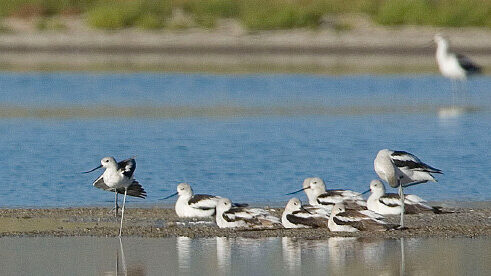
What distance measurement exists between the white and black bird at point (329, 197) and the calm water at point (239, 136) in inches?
22.4

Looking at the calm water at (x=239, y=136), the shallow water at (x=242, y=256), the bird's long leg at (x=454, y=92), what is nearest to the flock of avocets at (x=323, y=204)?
the shallow water at (x=242, y=256)

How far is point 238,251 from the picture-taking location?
10.0m

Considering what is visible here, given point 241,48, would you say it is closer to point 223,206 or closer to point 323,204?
point 323,204

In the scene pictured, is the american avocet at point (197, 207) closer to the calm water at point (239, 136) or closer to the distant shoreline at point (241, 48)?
the calm water at point (239, 136)

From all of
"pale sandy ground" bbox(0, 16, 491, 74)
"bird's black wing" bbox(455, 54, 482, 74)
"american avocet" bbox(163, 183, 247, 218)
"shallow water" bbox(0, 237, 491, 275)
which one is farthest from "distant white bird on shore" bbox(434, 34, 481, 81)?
"shallow water" bbox(0, 237, 491, 275)

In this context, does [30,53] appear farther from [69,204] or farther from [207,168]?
[69,204]

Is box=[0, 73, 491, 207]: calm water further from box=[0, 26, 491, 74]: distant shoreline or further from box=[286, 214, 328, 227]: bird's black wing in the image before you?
box=[0, 26, 491, 74]: distant shoreline

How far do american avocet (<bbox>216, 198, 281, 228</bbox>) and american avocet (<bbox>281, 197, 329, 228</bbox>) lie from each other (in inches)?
4.6

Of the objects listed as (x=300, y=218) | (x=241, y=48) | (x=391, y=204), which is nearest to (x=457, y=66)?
(x=241, y=48)

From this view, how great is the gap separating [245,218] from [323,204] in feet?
4.25

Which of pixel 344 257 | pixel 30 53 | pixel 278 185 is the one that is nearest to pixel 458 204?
pixel 278 185

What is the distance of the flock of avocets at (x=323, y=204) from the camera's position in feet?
35.8

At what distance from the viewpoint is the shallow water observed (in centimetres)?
918

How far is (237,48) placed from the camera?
3659 cm
